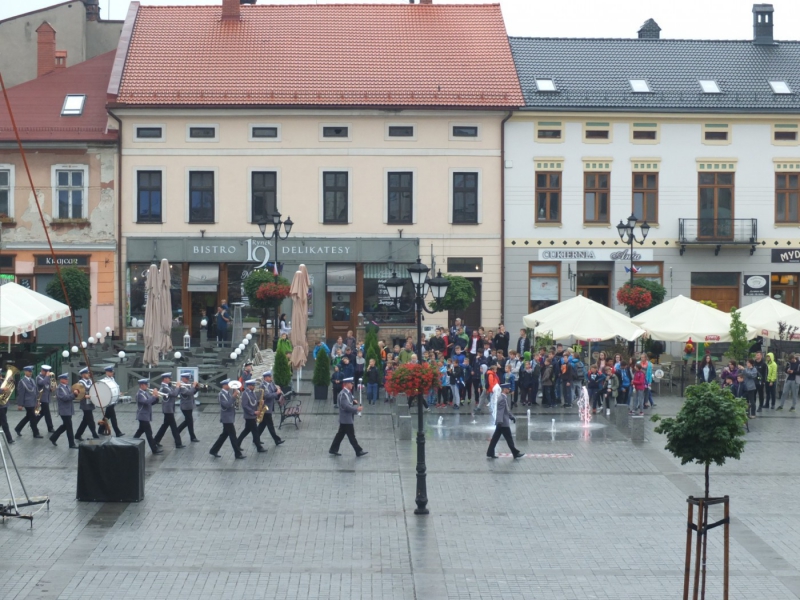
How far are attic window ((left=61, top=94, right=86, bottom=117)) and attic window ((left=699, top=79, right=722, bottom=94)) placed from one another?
21676mm

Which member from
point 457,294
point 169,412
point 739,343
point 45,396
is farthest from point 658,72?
point 45,396

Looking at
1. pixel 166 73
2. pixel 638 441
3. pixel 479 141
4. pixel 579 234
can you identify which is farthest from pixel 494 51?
pixel 638 441

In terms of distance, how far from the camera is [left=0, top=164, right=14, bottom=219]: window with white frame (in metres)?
40.5

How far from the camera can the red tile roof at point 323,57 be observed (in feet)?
133

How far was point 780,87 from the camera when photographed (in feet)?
138

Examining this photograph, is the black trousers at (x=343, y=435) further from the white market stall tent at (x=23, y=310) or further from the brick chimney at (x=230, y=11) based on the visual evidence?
the brick chimney at (x=230, y=11)

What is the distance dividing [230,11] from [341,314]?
12.4 m

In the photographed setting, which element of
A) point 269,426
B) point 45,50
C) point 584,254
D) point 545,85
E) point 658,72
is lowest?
point 269,426

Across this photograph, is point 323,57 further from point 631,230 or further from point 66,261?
point 631,230

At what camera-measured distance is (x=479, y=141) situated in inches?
1610

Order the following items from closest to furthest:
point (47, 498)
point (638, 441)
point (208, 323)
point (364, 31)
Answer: point (47, 498), point (638, 441), point (208, 323), point (364, 31)

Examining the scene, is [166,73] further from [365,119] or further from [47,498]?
[47,498]

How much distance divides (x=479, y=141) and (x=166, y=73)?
435 inches

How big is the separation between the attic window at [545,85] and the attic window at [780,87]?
7761 millimetres
